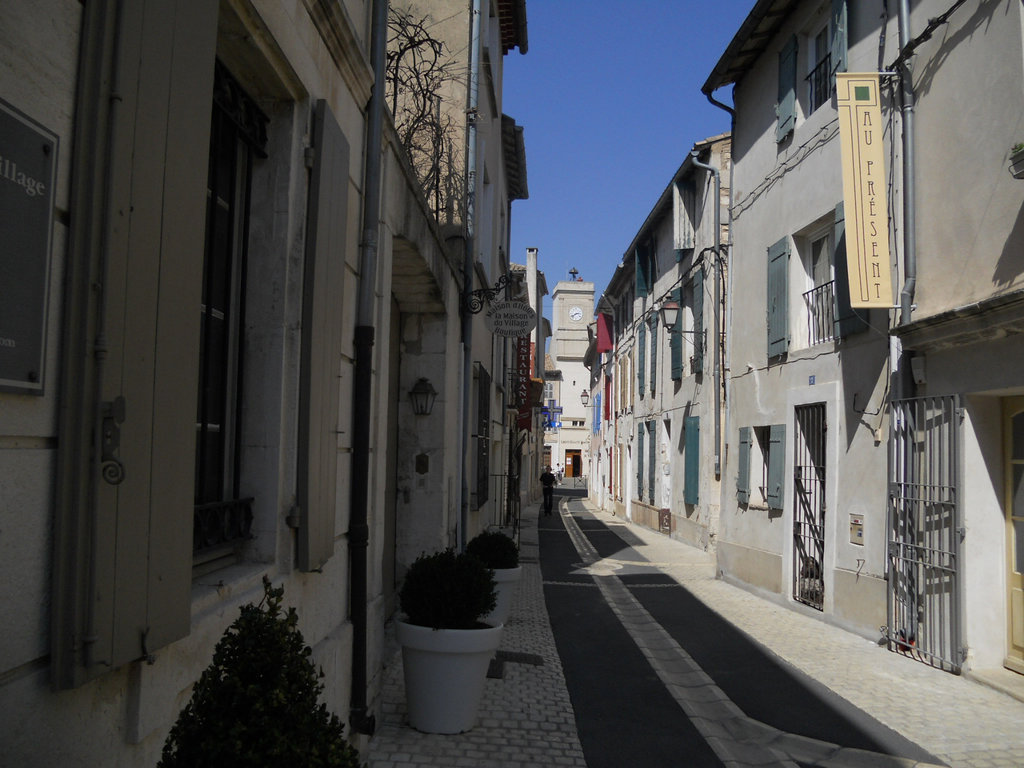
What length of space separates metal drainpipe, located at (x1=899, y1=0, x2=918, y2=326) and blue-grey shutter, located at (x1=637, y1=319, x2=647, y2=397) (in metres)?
14.9

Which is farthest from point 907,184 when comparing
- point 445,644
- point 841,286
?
point 445,644

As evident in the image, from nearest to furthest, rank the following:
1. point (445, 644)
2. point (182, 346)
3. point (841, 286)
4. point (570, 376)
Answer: point (182, 346)
point (445, 644)
point (841, 286)
point (570, 376)

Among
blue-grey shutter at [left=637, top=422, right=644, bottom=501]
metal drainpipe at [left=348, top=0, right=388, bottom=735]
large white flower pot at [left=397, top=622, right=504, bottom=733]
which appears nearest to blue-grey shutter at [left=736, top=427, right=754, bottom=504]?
large white flower pot at [left=397, top=622, right=504, bottom=733]

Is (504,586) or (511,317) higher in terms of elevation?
(511,317)

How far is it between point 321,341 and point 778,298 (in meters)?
7.51

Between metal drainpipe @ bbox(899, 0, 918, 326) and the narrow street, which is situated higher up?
metal drainpipe @ bbox(899, 0, 918, 326)

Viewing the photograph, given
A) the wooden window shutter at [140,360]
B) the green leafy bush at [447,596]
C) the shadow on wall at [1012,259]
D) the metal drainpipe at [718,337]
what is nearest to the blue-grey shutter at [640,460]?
the metal drainpipe at [718,337]

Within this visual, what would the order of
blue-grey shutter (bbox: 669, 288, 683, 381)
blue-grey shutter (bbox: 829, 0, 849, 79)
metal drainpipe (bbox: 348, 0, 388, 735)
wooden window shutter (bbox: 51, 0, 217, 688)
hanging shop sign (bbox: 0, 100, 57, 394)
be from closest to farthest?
1. hanging shop sign (bbox: 0, 100, 57, 394)
2. wooden window shutter (bbox: 51, 0, 217, 688)
3. metal drainpipe (bbox: 348, 0, 388, 735)
4. blue-grey shutter (bbox: 829, 0, 849, 79)
5. blue-grey shutter (bbox: 669, 288, 683, 381)

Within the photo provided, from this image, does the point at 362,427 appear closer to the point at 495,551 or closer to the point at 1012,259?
the point at 495,551

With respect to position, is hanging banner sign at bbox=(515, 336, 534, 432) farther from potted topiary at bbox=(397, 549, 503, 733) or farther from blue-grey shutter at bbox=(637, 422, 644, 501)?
potted topiary at bbox=(397, 549, 503, 733)

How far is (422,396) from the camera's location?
7.78 meters

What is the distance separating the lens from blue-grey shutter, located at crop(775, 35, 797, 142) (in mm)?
10297

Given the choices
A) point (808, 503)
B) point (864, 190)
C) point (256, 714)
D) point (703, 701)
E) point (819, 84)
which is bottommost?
point (703, 701)

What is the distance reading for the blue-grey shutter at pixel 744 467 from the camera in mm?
11328
